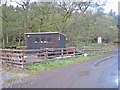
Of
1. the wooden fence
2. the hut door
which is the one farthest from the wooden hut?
the wooden fence

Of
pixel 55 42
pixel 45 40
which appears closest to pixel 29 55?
pixel 55 42

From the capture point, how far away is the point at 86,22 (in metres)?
30.5

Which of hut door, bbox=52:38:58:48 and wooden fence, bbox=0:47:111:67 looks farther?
hut door, bbox=52:38:58:48

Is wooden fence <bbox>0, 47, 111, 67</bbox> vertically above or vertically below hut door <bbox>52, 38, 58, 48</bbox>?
below

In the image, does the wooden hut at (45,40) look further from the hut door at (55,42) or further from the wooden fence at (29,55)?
the wooden fence at (29,55)

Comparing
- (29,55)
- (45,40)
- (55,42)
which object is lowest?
(29,55)

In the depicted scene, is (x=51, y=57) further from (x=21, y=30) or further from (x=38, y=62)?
(x=21, y=30)

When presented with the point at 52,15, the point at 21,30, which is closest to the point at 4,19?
the point at 21,30

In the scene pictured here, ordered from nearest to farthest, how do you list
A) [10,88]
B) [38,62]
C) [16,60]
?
[10,88]
[16,60]
[38,62]

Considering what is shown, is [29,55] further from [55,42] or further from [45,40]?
[45,40]

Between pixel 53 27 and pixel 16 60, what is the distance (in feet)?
52.1

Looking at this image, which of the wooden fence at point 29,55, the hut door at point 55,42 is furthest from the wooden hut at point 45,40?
the wooden fence at point 29,55

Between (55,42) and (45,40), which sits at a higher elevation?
(45,40)

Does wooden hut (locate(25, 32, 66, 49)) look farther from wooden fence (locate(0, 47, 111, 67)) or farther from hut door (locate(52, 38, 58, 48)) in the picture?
wooden fence (locate(0, 47, 111, 67))
